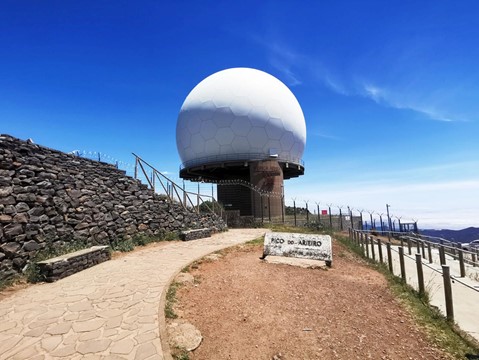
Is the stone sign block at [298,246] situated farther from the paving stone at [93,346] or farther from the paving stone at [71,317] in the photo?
the paving stone at [93,346]

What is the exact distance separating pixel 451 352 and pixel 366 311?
1670mm

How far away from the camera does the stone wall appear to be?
25.6 ft

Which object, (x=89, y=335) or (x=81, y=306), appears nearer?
(x=89, y=335)

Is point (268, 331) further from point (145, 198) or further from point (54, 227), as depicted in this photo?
point (145, 198)

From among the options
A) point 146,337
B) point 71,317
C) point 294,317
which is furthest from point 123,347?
point 294,317

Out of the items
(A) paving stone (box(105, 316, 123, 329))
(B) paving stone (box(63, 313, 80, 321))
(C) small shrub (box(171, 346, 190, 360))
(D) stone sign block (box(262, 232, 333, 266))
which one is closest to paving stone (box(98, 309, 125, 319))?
(A) paving stone (box(105, 316, 123, 329))

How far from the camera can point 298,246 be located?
1070 cm

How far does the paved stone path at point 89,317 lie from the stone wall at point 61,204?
1737 millimetres

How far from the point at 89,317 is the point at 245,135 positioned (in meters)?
24.2

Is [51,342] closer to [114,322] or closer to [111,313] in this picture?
[114,322]

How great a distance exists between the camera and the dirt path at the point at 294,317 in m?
4.68

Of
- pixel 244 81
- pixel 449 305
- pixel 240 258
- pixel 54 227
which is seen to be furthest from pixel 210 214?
pixel 244 81

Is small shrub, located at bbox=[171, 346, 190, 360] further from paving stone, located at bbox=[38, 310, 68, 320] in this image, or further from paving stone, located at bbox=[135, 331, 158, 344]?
paving stone, located at bbox=[38, 310, 68, 320]

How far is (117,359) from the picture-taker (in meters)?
3.95
